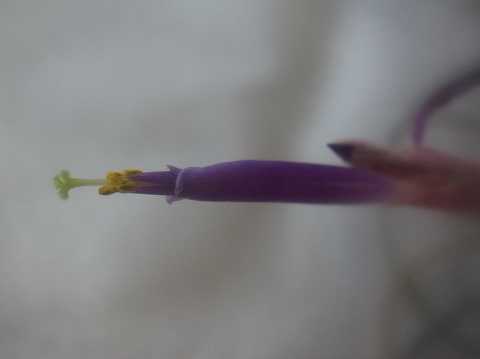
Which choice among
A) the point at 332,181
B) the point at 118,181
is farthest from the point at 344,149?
the point at 118,181

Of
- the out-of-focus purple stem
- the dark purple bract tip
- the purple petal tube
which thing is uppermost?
the out-of-focus purple stem

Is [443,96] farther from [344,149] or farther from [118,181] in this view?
[118,181]

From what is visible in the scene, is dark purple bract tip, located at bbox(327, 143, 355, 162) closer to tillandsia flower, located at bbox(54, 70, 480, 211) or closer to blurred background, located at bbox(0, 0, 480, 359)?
tillandsia flower, located at bbox(54, 70, 480, 211)

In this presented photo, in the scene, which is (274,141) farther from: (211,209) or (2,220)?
(2,220)

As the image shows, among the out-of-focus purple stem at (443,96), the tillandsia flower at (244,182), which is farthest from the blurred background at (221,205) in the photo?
the tillandsia flower at (244,182)

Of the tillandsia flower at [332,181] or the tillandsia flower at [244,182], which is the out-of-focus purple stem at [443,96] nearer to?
the tillandsia flower at [332,181]

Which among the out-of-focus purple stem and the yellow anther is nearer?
the yellow anther

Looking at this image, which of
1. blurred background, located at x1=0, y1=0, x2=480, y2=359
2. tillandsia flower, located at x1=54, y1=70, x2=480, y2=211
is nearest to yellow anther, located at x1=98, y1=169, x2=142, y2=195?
tillandsia flower, located at x1=54, y1=70, x2=480, y2=211
